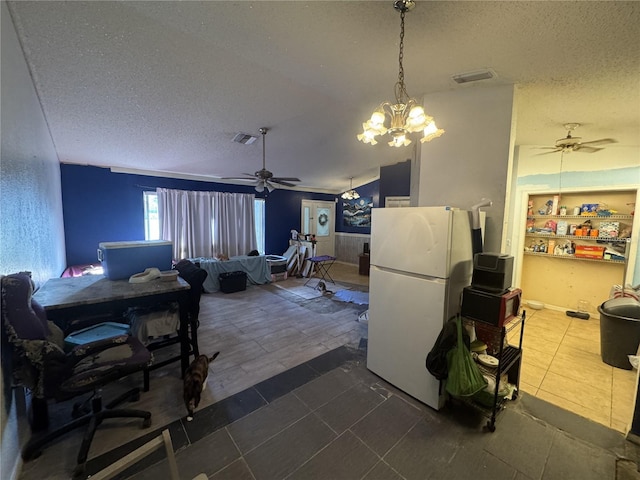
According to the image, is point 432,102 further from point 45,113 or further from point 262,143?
point 45,113

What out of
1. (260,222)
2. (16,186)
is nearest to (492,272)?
(16,186)

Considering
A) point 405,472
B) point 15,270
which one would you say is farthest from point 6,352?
point 405,472

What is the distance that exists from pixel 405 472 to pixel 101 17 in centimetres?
329

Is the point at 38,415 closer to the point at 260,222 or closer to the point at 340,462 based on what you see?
the point at 340,462

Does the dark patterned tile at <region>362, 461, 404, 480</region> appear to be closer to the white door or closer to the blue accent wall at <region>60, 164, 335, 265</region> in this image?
the blue accent wall at <region>60, 164, 335, 265</region>

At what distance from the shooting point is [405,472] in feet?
4.70

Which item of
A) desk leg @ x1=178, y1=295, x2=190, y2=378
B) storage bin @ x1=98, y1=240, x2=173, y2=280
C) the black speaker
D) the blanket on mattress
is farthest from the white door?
the black speaker

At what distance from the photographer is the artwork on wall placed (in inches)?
290

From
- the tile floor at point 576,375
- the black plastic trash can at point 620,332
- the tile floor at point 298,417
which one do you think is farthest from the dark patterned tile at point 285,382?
the black plastic trash can at point 620,332

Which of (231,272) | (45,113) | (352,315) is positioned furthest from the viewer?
(231,272)

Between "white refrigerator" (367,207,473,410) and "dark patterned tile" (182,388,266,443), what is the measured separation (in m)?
1.10

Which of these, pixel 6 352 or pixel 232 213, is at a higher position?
pixel 232 213

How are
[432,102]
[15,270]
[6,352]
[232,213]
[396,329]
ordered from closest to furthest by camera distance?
[6,352] → [15,270] → [396,329] → [432,102] → [232,213]

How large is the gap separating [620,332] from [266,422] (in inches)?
135
